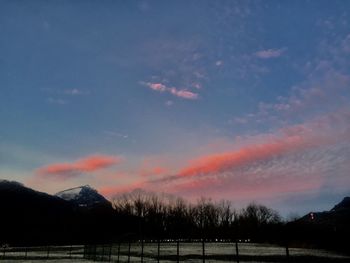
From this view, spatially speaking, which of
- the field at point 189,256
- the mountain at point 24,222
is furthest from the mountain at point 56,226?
the field at point 189,256

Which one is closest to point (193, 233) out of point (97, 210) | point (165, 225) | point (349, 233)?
point (165, 225)

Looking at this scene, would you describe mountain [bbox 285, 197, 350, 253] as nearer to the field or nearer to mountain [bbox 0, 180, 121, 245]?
the field

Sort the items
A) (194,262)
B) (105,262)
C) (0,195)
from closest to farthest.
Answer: (194,262)
(105,262)
(0,195)

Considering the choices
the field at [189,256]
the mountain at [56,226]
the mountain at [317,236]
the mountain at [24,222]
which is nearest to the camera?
the field at [189,256]

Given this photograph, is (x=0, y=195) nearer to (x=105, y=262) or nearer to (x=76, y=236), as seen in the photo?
(x=76, y=236)

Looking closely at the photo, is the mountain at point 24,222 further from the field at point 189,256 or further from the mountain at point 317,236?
the field at point 189,256

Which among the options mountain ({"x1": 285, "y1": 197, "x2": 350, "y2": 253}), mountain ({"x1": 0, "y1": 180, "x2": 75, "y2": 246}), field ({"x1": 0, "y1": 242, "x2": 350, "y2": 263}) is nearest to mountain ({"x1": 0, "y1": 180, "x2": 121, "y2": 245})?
mountain ({"x1": 0, "y1": 180, "x2": 75, "y2": 246})

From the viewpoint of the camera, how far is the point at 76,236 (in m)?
151

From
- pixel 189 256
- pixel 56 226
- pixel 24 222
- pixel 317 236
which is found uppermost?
pixel 24 222

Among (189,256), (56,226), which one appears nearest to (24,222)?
(56,226)

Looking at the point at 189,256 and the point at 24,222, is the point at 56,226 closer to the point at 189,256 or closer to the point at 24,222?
the point at 24,222

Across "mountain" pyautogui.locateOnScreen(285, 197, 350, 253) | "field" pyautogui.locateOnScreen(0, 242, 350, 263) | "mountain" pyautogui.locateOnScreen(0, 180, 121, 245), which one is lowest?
"field" pyautogui.locateOnScreen(0, 242, 350, 263)

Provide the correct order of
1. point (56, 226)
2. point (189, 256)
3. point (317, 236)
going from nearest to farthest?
point (189, 256)
point (317, 236)
point (56, 226)

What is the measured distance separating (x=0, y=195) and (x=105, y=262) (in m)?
173
